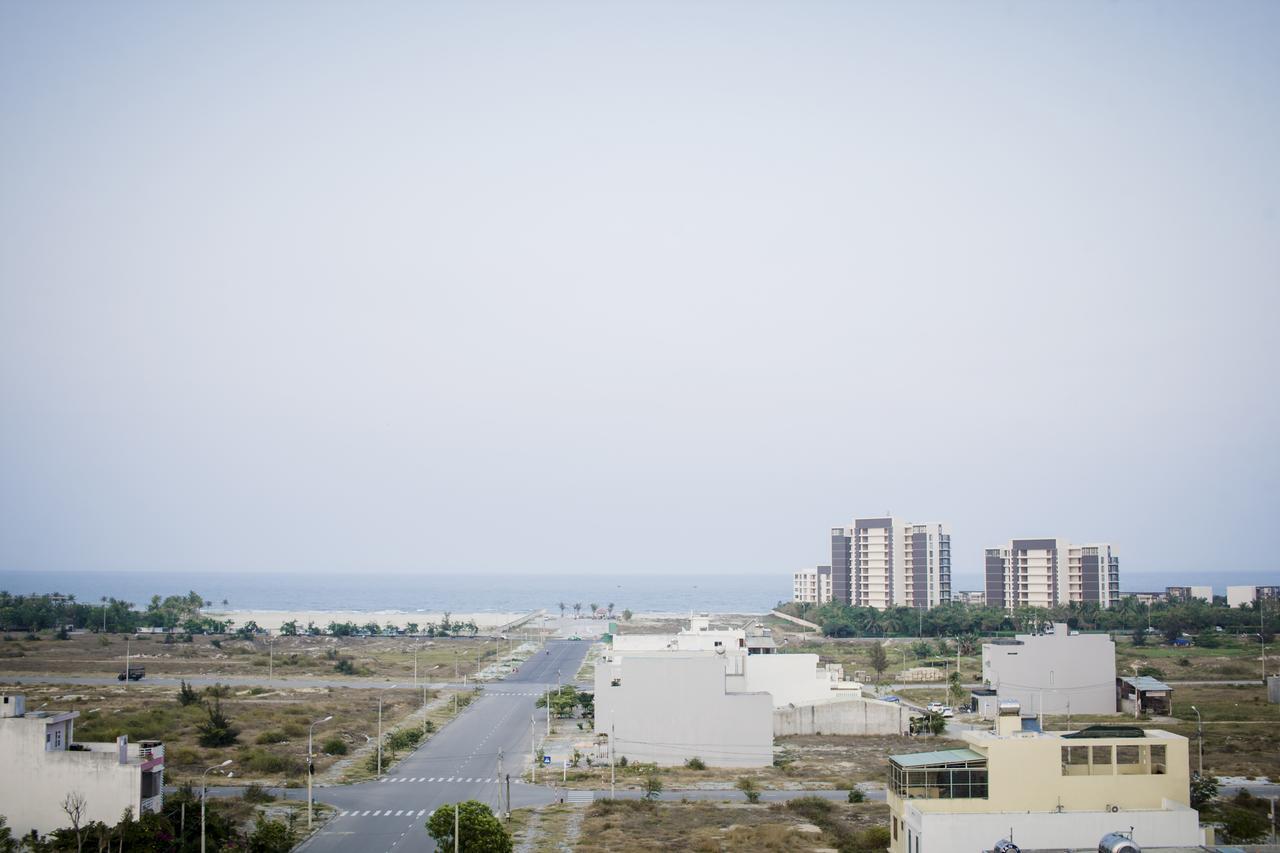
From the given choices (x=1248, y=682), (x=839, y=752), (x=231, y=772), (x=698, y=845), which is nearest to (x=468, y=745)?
(x=231, y=772)

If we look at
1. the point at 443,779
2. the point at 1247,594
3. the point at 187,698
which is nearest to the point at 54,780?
the point at 443,779

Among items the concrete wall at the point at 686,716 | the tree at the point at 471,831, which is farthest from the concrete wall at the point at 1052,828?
the concrete wall at the point at 686,716

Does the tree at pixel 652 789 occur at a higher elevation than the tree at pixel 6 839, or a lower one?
lower

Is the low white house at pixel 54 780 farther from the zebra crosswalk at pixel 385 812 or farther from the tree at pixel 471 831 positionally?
the tree at pixel 471 831

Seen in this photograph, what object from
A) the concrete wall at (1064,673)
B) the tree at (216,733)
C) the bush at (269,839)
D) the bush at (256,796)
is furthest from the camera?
the concrete wall at (1064,673)

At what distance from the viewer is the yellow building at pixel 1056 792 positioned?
30.3m

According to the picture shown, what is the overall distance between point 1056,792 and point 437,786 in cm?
2867

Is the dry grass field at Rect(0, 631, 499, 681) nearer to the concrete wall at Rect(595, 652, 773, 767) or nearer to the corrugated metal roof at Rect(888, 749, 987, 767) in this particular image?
the concrete wall at Rect(595, 652, 773, 767)

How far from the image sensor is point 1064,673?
251 feet

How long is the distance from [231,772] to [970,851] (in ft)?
119

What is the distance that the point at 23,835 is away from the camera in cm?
3597

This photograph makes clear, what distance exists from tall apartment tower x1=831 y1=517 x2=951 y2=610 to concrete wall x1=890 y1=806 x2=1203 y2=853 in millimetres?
134844

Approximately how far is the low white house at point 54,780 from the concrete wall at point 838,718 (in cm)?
4075

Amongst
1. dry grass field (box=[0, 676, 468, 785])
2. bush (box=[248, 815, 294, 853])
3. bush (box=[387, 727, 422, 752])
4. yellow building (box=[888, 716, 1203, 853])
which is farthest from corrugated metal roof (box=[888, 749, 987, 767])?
bush (box=[387, 727, 422, 752])
